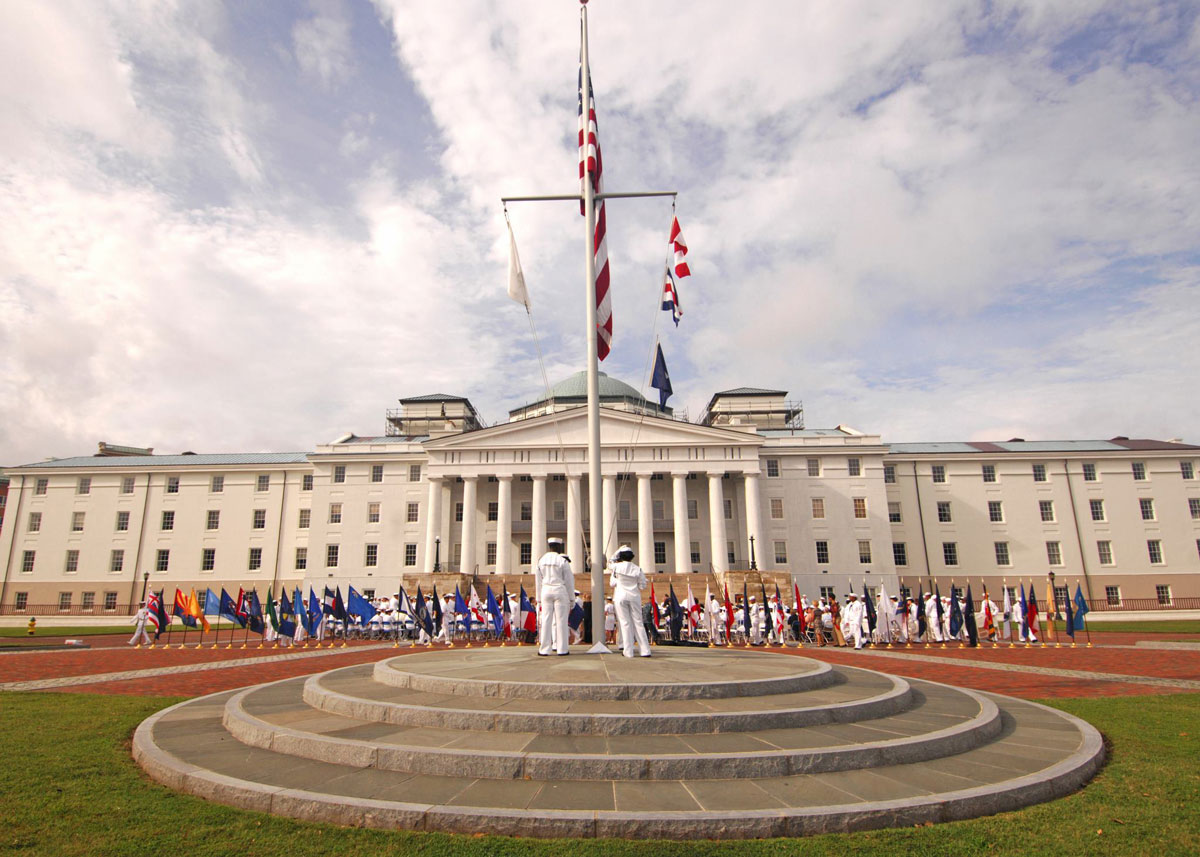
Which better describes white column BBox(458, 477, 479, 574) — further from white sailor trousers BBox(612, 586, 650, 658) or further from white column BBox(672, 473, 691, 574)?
white sailor trousers BBox(612, 586, 650, 658)

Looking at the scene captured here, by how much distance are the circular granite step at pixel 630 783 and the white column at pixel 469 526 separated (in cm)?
3840

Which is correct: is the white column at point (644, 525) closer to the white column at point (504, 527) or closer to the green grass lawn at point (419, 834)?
the white column at point (504, 527)

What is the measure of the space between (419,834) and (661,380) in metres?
14.5

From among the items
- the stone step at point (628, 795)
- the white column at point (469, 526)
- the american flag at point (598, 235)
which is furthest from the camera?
the white column at point (469, 526)

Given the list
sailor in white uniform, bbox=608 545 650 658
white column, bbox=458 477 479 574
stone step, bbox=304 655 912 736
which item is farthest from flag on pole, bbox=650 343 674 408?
white column, bbox=458 477 479 574

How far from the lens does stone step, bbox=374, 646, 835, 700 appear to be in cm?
888

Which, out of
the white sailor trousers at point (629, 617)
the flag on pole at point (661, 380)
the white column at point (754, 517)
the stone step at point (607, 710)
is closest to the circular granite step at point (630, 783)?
the stone step at point (607, 710)

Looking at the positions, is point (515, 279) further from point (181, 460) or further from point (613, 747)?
point (181, 460)

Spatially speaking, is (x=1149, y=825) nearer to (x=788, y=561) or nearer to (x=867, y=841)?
(x=867, y=841)

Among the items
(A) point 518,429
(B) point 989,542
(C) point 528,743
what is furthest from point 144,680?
(B) point 989,542

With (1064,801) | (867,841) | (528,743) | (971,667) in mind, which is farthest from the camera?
(971,667)

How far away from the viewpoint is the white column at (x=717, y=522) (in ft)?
151

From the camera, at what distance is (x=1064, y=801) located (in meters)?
6.40

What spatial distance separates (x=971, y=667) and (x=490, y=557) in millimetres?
A: 38754
